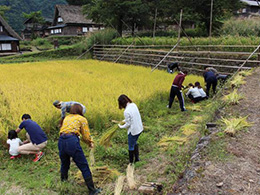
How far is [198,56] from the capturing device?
10.3 m

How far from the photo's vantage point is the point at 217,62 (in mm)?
9609

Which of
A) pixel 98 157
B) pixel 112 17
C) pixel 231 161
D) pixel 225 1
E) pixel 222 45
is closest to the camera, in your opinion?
pixel 231 161

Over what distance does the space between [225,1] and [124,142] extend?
13496mm

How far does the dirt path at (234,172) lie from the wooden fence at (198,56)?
5.54m

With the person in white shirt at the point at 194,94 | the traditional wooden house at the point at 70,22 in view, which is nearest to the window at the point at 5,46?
the traditional wooden house at the point at 70,22

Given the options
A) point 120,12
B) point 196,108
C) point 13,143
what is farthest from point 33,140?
point 120,12

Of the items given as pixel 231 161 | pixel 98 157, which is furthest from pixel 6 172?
pixel 231 161

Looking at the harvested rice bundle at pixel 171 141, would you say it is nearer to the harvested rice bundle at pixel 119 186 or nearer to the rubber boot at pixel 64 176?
the harvested rice bundle at pixel 119 186

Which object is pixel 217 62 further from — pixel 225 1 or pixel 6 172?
pixel 6 172

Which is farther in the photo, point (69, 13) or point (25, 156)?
point (69, 13)

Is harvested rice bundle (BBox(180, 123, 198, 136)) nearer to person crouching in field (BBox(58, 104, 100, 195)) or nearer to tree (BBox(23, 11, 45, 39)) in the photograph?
person crouching in field (BBox(58, 104, 100, 195))

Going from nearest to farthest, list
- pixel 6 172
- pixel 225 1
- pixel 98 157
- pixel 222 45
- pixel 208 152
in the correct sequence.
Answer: pixel 208 152
pixel 6 172
pixel 98 157
pixel 222 45
pixel 225 1

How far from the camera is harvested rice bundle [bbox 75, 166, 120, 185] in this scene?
307 centimetres

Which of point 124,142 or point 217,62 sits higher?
point 217,62
